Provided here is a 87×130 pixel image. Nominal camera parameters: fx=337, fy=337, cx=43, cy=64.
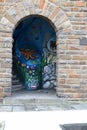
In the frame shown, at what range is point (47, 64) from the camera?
11336 mm

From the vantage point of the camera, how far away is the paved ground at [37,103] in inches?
318

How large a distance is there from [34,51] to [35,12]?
8.19 feet

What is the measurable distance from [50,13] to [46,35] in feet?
7.91

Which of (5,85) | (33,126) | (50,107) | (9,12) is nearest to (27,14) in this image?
(9,12)

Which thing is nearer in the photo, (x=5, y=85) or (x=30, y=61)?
(x=5, y=85)

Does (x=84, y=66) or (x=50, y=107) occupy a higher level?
(x=84, y=66)

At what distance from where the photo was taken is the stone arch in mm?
9156

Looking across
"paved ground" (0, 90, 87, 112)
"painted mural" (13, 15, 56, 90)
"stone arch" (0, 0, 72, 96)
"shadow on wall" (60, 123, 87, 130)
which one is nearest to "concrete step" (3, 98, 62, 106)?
"paved ground" (0, 90, 87, 112)

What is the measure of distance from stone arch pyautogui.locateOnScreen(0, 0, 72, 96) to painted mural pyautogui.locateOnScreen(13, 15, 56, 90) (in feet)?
5.24

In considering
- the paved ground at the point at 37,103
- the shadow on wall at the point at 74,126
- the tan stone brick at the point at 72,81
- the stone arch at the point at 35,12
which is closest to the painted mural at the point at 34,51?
the paved ground at the point at 37,103

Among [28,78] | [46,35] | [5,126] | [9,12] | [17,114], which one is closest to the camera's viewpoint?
[5,126]

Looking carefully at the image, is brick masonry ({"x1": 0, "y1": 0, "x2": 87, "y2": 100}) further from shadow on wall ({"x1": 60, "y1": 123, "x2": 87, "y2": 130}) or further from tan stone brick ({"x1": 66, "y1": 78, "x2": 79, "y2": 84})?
shadow on wall ({"x1": 60, "y1": 123, "x2": 87, "y2": 130})

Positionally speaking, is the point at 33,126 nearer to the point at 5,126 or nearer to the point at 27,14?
the point at 5,126

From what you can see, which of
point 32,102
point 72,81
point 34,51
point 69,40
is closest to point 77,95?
point 72,81
